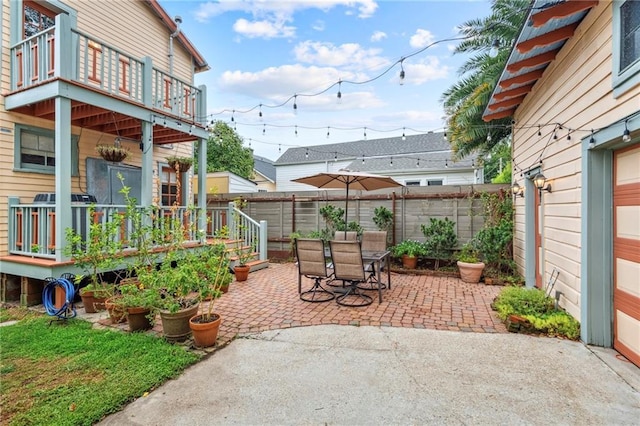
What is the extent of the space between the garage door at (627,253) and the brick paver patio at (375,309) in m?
1.06

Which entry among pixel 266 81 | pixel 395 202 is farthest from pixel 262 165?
pixel 395 202

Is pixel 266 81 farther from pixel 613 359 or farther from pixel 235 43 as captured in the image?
pixel 613 359

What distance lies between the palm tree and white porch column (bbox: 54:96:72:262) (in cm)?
759

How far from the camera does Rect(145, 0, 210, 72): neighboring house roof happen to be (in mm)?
7816

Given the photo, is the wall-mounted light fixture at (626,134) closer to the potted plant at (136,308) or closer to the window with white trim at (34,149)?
the potted plant at (136,308)

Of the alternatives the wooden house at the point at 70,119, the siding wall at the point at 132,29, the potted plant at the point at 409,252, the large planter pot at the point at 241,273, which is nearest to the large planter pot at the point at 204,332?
the wooden house at the point at 70,119

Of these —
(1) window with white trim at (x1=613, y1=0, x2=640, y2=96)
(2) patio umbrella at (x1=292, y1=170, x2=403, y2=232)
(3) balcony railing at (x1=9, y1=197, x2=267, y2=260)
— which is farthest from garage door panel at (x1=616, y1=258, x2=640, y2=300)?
(3) balcony railing at (x1=9, y1=197, x2=267, y2=260)

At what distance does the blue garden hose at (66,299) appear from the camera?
4.20 metres

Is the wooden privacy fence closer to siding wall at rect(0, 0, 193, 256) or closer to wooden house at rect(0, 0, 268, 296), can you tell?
wooden house at rect(0, 0, 268, 296)

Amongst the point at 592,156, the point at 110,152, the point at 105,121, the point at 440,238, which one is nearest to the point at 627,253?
the point at 592,156

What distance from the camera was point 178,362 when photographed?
9.71 ft

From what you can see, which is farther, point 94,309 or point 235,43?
point 235,43

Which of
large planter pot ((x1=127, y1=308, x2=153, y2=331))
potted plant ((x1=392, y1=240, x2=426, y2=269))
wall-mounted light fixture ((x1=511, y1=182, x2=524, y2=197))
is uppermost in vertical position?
wall-mounted light fixture ((x1=511, y1=182, x2=524, y2=197))

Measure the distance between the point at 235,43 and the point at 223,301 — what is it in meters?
7.36
